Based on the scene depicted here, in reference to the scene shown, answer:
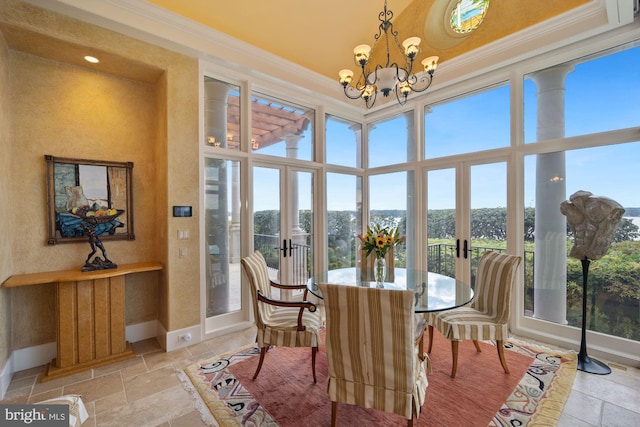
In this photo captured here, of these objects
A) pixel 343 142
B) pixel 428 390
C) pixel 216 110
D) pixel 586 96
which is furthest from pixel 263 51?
pixel 428 390

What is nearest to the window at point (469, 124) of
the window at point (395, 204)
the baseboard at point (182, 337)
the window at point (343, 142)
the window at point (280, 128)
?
the window at point (395, 204)

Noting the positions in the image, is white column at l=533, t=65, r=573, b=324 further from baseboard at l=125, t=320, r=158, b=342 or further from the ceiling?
baseboard at l=125, t=320, r=158, b=342

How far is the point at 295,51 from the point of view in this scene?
3.90 m

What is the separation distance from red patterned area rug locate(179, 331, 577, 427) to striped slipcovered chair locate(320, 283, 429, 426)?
0.47 metres

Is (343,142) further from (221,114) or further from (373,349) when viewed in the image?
(373,349)

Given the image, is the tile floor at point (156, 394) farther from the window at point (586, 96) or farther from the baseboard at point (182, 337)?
the window at point (586, 96)

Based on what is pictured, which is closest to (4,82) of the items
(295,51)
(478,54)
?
(295,51)

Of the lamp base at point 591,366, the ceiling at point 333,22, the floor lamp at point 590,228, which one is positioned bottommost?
the lamp base at point 591,366

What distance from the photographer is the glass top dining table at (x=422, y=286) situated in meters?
2.17

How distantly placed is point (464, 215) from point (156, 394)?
156 inches

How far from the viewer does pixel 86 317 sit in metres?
2.76

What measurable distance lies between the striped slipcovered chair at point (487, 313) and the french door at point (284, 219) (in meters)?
2.14

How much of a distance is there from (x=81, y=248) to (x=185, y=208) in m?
1.16

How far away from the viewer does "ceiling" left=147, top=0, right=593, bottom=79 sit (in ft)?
10.2
